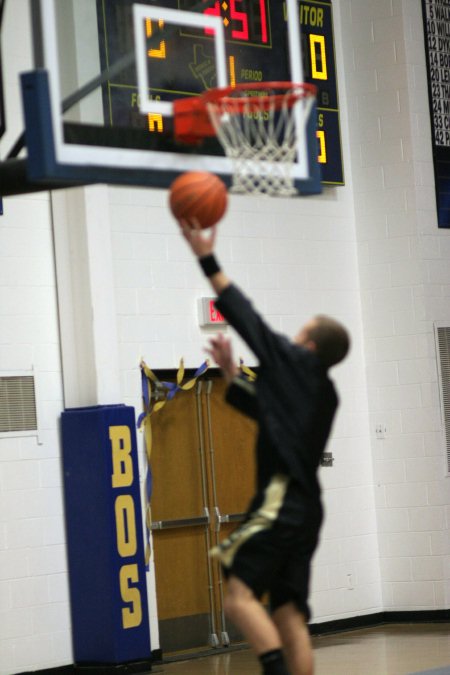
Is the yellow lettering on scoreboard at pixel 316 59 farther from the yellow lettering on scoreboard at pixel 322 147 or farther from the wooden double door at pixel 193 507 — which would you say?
the wooden double door at pixel 193 507

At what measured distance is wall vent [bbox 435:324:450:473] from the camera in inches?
411

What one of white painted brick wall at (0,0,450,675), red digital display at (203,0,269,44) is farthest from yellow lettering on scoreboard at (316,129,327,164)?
red digital display at (203,0,269,44)

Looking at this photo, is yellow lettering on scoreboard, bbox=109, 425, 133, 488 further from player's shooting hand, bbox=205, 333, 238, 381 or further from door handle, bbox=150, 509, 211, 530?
player's shooting hand, bbox=205, 333, 238, 381

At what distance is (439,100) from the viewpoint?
10.7 m

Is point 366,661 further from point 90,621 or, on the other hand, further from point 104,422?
point 104,422

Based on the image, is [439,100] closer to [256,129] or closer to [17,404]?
[17,404]

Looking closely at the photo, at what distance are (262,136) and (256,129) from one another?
0.18ft

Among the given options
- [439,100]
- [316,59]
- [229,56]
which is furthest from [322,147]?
[229,56]

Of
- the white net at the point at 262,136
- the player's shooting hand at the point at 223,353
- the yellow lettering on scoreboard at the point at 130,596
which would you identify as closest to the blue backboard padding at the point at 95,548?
the yellow lettering on scoreboard at the point at 130,596

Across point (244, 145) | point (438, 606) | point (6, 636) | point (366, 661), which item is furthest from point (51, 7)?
point (438, 606)

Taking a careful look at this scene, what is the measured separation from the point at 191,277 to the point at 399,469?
8.42 ft

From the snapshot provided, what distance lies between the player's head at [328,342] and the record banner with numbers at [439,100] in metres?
5.85

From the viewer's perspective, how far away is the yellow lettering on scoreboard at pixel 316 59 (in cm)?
1030

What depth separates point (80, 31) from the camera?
6926mm
